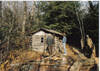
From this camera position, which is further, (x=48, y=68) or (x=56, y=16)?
(x=56, y=16)

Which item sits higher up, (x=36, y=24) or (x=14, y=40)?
(x=36, y=24)

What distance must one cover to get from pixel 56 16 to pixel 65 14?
1.80 metres

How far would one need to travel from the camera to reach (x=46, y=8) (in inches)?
838

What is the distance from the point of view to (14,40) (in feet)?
36.8

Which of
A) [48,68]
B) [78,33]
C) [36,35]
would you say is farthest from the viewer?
[78,33]

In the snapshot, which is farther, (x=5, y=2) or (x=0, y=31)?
(x=5, y=2)

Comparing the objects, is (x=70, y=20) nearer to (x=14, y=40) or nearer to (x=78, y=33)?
(x=78, y=33)

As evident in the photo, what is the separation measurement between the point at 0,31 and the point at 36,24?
11370 millimetres

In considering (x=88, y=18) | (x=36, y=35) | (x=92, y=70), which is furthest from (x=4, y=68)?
(x=88, y=18)

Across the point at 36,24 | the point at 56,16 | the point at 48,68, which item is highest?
the point at 56,16

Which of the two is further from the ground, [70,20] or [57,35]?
[70,20]

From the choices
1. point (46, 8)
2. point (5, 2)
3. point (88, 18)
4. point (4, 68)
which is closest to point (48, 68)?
point (4, 68)

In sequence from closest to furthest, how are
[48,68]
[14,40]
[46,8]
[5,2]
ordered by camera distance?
[48,68] < [14,40] < [5,2] < [46,8]

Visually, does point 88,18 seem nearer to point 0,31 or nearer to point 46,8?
point 46,8
